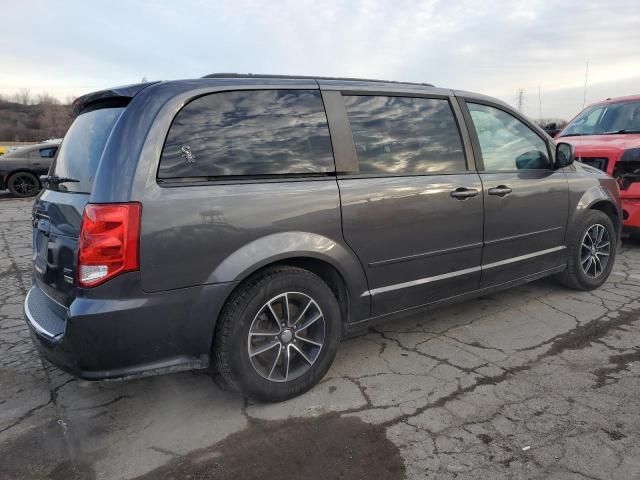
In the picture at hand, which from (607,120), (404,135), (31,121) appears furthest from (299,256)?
(31,121)

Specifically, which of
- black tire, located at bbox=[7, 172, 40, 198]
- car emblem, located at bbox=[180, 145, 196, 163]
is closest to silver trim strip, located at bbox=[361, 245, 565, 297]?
car emblem, located at bbox=[180, 145, 196, 163]

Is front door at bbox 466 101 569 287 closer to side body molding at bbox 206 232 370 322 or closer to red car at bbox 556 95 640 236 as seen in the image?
side body molding at bbox 206 232 370 322

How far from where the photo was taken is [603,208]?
15.0 feet

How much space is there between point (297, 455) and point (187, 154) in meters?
1.57

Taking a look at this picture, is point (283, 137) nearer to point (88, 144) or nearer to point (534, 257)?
point (88, 144)

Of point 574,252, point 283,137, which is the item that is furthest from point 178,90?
point 574,252

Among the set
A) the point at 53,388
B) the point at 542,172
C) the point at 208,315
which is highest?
the point at 542,172

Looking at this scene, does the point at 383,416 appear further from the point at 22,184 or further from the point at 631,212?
the point at 22,184

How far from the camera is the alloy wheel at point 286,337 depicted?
8.80 ft

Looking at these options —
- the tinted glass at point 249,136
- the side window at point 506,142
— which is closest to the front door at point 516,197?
the side window at point 506,142

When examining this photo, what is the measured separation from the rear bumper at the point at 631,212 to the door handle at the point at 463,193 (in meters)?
3.51

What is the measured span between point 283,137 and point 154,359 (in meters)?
1.36

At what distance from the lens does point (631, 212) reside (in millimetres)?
5789

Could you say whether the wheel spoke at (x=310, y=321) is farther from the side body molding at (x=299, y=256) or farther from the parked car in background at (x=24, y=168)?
the parked car in background at (x=24, y=168)
